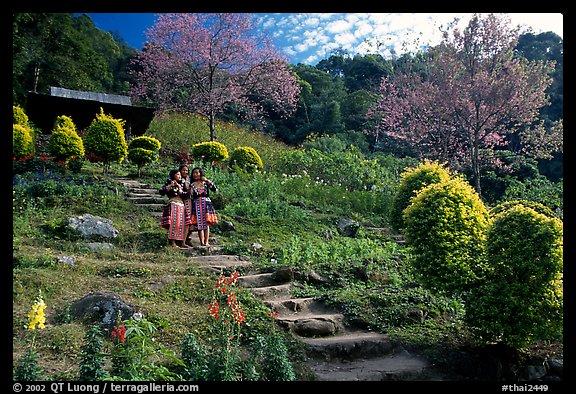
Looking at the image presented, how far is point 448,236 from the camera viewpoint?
4.68 metres

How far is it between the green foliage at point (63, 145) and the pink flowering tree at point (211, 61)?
17.0 ft

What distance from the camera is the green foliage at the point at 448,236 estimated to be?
Result: 4.56 m

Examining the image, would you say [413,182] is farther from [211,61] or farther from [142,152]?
[211,61]

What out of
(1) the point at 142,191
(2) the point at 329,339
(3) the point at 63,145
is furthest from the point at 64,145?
(2) the point at 329,339

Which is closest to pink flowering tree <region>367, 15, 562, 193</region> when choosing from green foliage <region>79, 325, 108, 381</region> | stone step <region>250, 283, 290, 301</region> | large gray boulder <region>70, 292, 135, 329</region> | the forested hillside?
the forested hillside

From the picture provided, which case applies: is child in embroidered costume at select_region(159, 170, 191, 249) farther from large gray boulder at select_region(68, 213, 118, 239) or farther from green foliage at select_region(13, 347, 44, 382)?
green foliage at select_region(13, 347, 44, 382)

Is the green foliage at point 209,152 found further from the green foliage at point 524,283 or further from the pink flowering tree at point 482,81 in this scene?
the green foliage at point 524,283

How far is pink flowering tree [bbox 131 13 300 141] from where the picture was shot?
14055 mm

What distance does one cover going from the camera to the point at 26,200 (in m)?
7.73
